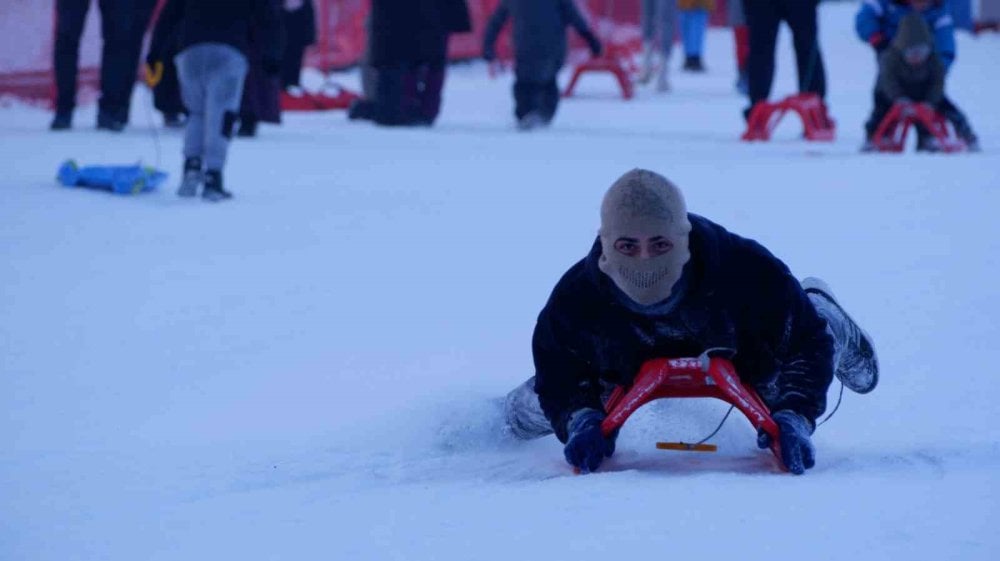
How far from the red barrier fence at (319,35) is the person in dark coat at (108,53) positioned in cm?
231

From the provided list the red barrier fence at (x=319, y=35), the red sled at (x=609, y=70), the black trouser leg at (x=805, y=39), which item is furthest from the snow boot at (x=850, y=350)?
the red sled at (x=609, y=70)

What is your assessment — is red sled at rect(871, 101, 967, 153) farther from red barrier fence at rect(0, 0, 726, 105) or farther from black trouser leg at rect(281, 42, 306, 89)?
red barrier fence at rect(0, 0, 726, 105)

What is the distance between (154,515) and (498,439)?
96 centimetres

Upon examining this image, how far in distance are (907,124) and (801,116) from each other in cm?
126

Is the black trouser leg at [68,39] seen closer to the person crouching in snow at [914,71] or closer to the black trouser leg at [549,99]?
the black trouser leg at [549,99]

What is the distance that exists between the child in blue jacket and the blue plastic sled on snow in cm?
436

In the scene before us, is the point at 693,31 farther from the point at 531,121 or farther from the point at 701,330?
the point at 701,330

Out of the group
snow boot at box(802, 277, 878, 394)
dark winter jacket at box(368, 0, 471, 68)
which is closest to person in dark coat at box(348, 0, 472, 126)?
dark winter jacket at box(368, 0, 471, 68)

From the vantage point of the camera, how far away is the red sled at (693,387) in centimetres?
317

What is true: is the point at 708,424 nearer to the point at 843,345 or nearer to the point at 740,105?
the point at 843,345

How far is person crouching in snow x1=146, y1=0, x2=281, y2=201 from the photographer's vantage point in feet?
23.9

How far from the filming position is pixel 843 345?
3607 millimetres

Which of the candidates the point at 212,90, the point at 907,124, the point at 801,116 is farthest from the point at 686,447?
the point at 801,116

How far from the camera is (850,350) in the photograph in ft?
12.0
